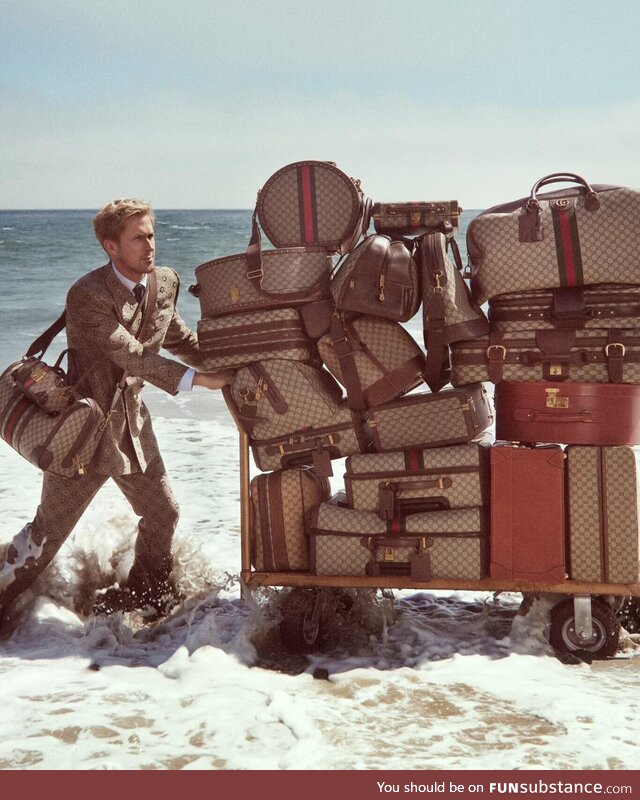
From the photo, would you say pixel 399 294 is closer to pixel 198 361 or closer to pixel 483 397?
pixel 483 397

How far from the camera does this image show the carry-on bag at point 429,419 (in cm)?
420

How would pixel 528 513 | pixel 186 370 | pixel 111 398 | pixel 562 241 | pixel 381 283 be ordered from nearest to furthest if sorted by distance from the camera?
pixel 562 241, pixel 381 283, pixel 528 513, pixel 186 370, pixel 111 398

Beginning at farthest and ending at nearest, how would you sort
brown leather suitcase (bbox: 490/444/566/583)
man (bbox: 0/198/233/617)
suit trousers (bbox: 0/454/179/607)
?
suit trousers (bbox: 0/454/179/607)
man (bbox: 0/198/233/617)
brown leather suitcase (bbox: 490/444/566/583)

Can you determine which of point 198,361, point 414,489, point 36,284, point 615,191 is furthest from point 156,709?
point 36,284

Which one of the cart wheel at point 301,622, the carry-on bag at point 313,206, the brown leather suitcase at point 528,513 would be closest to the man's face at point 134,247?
the carry-on bag at point 313,206

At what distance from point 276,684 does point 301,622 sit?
489 millimetres

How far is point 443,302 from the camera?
4000 mm

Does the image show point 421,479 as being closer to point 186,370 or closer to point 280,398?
point 280,398

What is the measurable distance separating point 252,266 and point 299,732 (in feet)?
6.22

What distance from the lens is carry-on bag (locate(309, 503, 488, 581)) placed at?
4.18 metres

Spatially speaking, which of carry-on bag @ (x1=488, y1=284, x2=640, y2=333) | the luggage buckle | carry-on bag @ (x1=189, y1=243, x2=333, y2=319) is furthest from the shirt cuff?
carry-on bag @ (x1=488, y1=284, x2=640, y2=333)

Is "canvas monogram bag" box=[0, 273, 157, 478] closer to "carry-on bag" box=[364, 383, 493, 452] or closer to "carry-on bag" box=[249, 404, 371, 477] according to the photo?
"carry-on bag" box=[249, 404, 371, 477]

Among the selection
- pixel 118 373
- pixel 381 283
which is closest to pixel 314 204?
pixel 381 283

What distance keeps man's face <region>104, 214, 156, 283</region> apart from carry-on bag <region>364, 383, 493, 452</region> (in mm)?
1201
